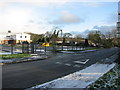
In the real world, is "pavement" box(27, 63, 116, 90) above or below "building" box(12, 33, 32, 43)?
below

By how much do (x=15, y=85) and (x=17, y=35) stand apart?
76.8m

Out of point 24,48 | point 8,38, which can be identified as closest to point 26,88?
point 24,48

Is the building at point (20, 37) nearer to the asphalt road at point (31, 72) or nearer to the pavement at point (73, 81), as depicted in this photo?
the asphalt road at point (31, 72)

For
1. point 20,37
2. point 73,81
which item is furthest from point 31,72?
point 20,37

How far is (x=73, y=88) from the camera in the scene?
4.92m

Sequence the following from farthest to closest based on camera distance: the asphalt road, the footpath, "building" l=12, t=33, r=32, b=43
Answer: "building" l=12, t=33, r=32, b=43
the asphalt road
the footpath

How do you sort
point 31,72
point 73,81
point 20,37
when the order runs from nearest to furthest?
point 73,81 → point 31,72 → point 20,37

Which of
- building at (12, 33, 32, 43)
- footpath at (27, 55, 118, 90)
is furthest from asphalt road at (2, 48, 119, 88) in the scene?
building at (12, 33, 32, 43)

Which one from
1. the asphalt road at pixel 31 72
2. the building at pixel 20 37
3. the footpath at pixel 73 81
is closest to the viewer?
the footpath at pixel 73 81

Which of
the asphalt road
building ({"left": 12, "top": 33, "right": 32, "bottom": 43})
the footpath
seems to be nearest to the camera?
the footpath

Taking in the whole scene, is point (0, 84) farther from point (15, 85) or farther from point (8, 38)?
point (8, 38)

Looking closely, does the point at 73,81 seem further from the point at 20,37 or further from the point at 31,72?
the point at 20,37

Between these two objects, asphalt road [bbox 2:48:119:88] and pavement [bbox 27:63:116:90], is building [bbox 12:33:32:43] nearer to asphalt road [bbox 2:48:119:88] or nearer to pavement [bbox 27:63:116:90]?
asphalt road [bbox 2:48:119:88]

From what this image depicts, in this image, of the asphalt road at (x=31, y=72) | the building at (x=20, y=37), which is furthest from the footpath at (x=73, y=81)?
the building at (x=20, y=37)
